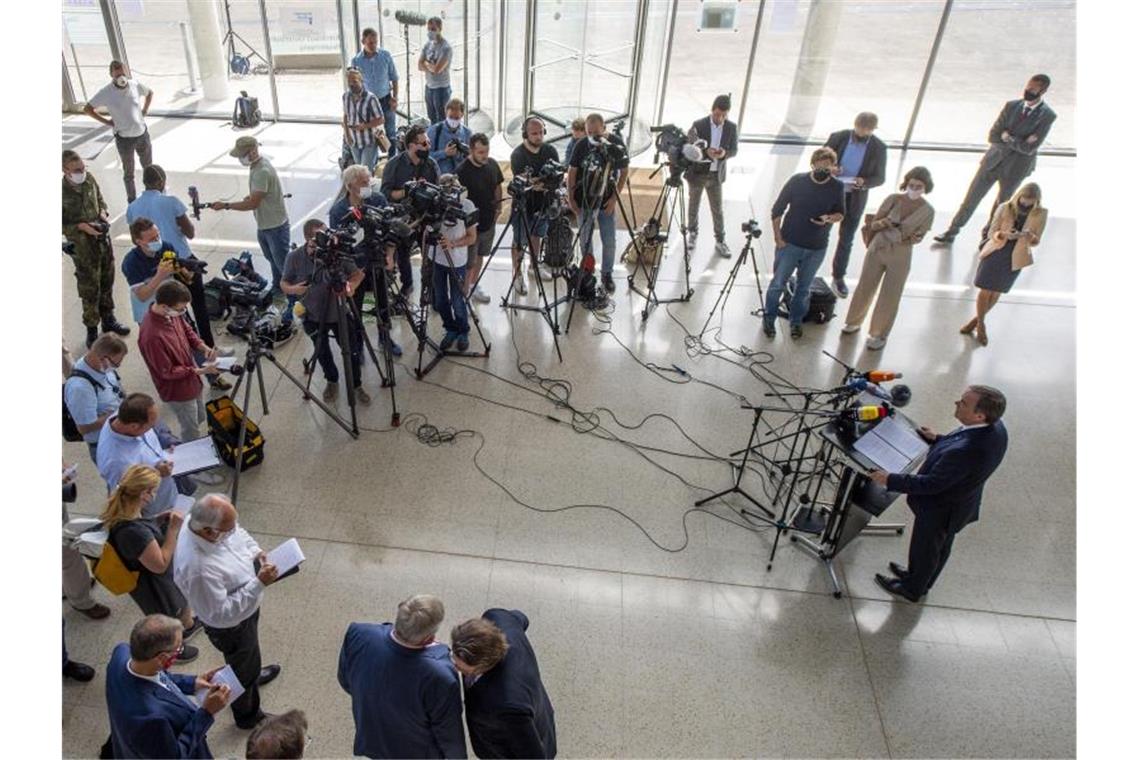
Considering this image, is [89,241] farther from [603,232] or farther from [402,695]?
[402,695]

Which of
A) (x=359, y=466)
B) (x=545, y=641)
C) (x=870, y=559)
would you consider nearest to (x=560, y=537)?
(x=545, y=641)

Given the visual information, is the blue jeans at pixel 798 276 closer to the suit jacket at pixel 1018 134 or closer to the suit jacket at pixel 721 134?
the suit jacket at pixel 721 134

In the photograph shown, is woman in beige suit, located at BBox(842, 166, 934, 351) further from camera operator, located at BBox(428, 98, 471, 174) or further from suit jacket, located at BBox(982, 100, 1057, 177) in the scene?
camera operator, located at BBox(428, 98, 471, 174)

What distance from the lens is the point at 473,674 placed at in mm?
2322

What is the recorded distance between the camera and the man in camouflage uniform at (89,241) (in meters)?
4.88

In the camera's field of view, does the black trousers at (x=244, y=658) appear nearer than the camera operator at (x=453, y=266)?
Yes

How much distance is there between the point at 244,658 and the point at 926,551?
3131mm

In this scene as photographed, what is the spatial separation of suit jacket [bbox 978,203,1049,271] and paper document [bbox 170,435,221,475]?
5444 millimetres

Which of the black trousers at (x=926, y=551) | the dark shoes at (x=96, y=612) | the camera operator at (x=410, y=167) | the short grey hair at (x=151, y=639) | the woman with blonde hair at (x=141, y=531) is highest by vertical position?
the camera operator at (x=410, y=167)

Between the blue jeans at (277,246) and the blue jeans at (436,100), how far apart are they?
11.1ft

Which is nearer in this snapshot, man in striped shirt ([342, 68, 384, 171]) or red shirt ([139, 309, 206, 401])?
red shirt ([139, 309, 206, 401])

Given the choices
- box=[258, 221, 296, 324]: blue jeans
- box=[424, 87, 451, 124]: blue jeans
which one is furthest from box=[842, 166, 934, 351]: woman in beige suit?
box=[424, 87, 451, 124]: blue jeans

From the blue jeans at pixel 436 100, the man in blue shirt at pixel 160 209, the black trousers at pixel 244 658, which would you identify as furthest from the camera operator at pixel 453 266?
the blue jeans at pixel 436 100

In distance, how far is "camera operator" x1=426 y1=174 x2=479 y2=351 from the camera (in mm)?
5004
